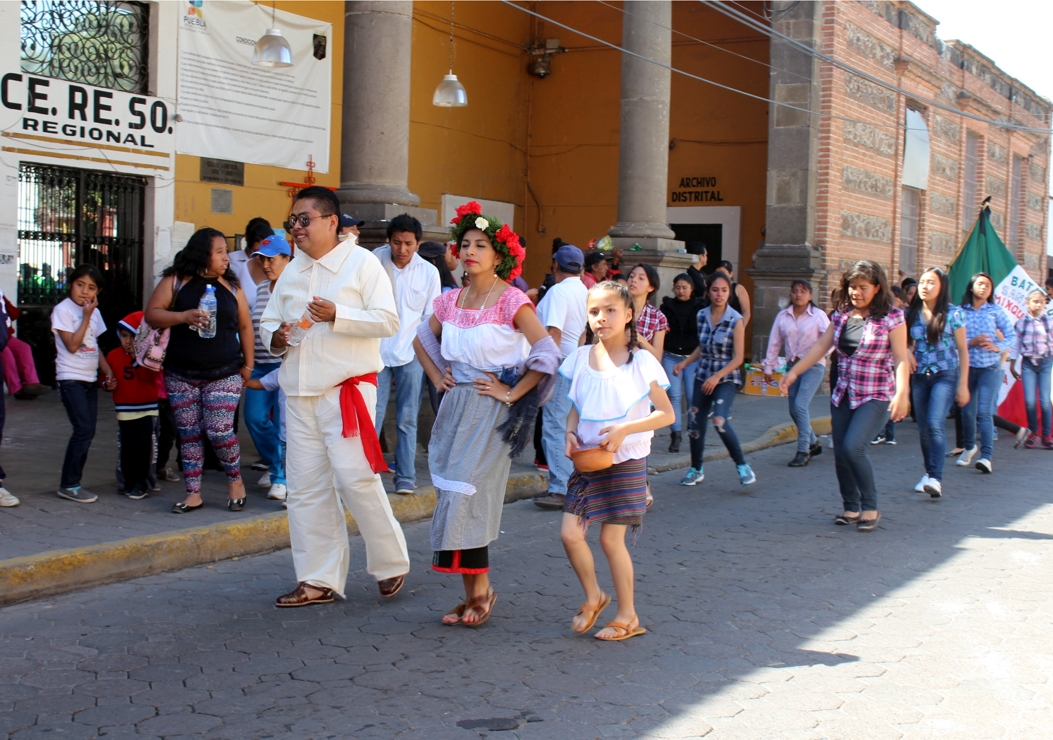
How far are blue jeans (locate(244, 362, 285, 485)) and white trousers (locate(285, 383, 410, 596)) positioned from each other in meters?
2.21

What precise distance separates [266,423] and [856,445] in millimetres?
4128

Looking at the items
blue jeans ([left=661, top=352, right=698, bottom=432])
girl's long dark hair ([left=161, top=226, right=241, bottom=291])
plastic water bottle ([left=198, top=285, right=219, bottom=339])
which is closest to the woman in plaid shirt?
blue jeans ([left=661, top=352, right=698, bottom=432])

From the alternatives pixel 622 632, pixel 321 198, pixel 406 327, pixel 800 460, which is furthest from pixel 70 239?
pixel 622 632

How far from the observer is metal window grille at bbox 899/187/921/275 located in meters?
20.5

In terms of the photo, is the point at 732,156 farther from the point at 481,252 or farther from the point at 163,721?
the point at 163,721

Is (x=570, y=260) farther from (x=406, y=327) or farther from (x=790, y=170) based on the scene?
(x=790, y=170)

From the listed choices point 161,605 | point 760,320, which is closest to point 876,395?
point 161,605

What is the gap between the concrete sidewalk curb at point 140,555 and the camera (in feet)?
17.8

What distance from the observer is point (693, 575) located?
20.2 ft

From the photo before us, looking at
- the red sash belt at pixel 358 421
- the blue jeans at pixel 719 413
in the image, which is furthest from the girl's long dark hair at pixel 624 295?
the blue jeans at pixel 719 413

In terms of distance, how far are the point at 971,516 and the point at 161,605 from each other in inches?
231

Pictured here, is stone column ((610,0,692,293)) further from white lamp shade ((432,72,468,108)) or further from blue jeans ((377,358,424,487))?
blue jeans ((377,358,424,487))

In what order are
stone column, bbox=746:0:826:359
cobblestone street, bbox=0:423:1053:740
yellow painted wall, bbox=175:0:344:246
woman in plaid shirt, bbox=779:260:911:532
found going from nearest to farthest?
cobblestone street, bbox=0:423:1053:740 → woman in plaid shirt, bbox=779:260:911:532 → yellow painted wall, bbox=175:0:344:246 → stone column, bbox=746:0:826:359

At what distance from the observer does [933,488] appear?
28.9 feet
